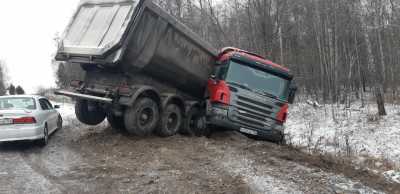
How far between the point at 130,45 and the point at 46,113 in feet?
10.6

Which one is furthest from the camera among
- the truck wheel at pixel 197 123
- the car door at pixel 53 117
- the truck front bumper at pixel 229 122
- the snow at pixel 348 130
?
the snow at pixel 348 130

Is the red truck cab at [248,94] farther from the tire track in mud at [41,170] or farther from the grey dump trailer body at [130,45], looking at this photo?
the tire track in mud at [41,170]

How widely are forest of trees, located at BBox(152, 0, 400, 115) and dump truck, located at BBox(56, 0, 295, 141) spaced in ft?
42.5

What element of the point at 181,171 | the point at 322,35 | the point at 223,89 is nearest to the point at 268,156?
the point at 181,171

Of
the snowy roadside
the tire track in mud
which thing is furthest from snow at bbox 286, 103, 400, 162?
the tire track in mud

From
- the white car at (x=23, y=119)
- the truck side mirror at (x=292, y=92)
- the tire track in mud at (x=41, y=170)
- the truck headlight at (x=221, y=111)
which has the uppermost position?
the truck side mirror at (x=292, y=92)

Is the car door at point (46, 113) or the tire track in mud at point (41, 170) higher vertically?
the car door at point (46, 113)

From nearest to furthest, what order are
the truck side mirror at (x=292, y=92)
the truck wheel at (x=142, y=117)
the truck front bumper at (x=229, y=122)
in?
the truck wheel at (x=142, y=117), the truck front bumper at (x=229, y=122), the truck side mirror at (x=292, y=92)

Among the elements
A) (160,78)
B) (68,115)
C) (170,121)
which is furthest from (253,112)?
(68,115)

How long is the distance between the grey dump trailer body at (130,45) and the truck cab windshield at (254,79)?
3.01 ft

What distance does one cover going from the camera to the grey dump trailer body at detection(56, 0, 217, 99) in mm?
10203

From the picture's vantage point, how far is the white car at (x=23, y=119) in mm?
10133

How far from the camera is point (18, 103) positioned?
37.2ft

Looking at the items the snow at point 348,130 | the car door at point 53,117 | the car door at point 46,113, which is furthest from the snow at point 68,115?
the snow at point 348,130
